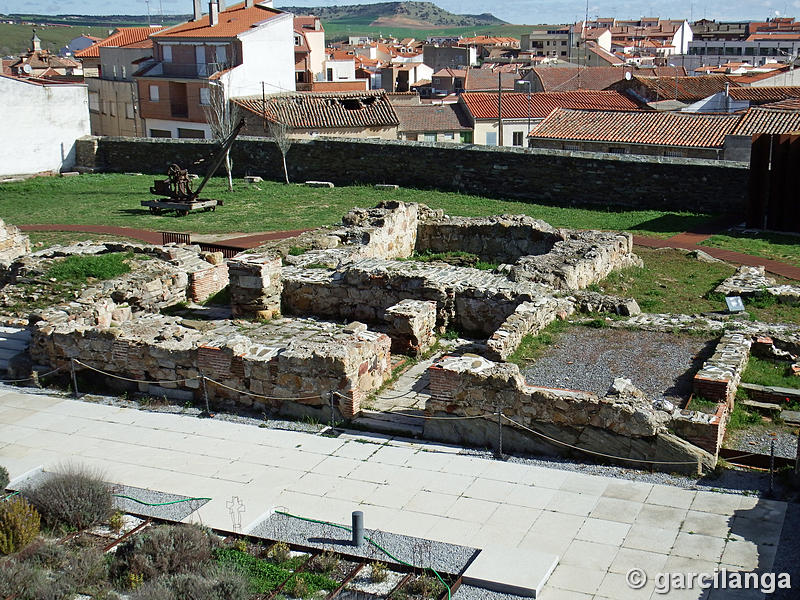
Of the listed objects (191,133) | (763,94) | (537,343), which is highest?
(763,94)

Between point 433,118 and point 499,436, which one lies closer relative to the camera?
point 499,436

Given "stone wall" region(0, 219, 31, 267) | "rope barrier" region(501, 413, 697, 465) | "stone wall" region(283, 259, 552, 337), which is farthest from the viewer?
"stone wall" region(0, 219, 31, 267)

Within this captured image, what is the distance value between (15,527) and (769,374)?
9954mm

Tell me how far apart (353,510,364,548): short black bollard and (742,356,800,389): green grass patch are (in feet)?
20.8

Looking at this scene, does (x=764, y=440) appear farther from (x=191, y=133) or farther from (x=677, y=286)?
(x=191, y=133)

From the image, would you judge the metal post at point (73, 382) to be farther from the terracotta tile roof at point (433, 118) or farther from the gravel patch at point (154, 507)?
the terracotta tile roof at point (433, 118)

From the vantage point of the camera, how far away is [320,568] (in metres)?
9.35

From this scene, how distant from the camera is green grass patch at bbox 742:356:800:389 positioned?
43.1ft

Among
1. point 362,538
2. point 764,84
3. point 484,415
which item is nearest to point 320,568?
point 362,538

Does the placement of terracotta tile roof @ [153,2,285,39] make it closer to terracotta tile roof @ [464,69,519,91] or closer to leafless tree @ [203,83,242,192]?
leafless tree @ [203,83,242,192]

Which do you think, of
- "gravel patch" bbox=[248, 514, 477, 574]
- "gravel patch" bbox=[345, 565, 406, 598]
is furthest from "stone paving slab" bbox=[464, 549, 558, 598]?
"gravel patch" bbox=[345, 565, 406, 598]

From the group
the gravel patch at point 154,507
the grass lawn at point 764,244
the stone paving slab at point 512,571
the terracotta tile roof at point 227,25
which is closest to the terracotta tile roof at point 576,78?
the terracotta tile roof at point 227,25

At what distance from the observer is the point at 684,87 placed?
2179 inches

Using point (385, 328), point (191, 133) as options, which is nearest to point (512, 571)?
point (385, 328)
